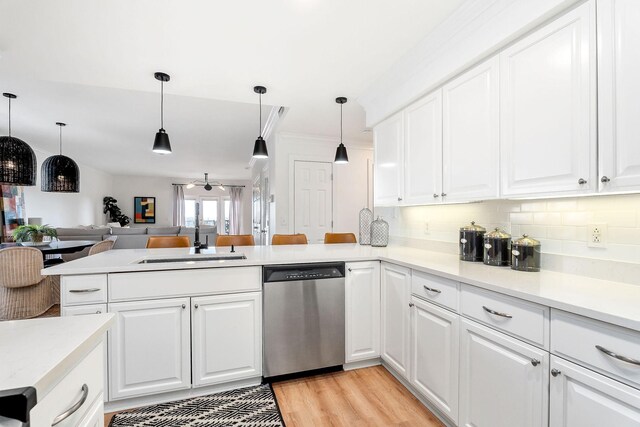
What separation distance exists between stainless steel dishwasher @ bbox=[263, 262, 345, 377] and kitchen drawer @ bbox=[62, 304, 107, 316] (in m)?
0.96

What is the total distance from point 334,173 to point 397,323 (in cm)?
318

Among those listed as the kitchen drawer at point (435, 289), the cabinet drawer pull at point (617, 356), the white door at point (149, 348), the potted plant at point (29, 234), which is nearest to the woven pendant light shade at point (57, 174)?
the potted plant at point (29, 234)

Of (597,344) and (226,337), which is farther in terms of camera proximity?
(226,337)

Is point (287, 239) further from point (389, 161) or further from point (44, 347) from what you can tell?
point (44, 347)

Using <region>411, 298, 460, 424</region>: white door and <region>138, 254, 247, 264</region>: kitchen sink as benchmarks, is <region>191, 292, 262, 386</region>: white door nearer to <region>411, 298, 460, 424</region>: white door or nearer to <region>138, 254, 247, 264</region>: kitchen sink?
<region>138, 254, 247, 264</region>: kitchen sink

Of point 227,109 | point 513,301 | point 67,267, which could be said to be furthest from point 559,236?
point 227,109

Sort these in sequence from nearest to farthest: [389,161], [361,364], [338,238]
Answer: [361,364] < [389,161] < [338,238]

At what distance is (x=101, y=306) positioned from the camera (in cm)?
177

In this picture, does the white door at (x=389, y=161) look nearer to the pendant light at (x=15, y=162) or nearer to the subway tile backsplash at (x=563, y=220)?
the subway tile backsplash at (x=563, y=220)

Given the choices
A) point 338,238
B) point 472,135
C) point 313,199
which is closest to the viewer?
point 472,135

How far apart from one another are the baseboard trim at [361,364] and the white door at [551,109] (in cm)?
161

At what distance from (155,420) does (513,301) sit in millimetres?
2022

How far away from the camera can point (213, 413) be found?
1.82 metres

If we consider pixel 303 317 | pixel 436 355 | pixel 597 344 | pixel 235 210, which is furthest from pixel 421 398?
pixel 235 210
